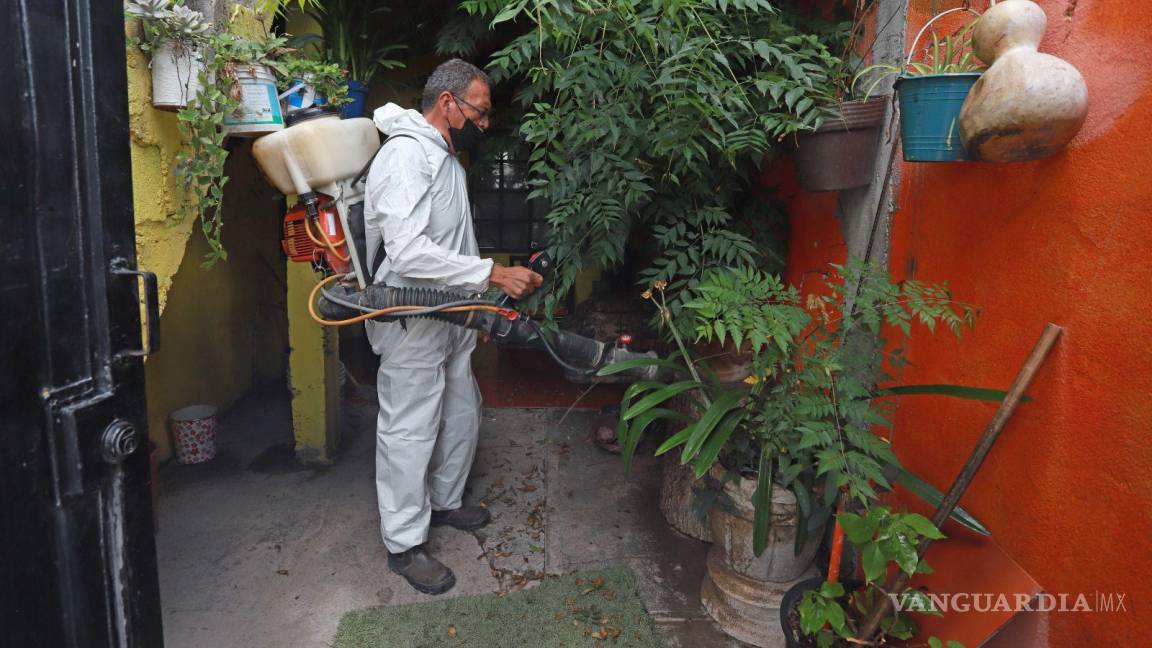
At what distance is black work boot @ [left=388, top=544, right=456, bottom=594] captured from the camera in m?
2.91

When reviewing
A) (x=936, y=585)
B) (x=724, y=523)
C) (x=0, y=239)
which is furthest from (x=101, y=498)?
(x=936, y=585)

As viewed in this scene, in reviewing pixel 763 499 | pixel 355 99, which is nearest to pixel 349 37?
pixel 355 99

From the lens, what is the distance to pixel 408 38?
4.45 m

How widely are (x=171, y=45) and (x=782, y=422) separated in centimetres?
233

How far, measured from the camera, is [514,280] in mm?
2826

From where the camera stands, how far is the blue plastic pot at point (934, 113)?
1793 mm

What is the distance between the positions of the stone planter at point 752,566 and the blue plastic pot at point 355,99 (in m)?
2.32

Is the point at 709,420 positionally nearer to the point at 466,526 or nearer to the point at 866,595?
the point at 866,595

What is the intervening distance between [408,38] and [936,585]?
4238 millimetres

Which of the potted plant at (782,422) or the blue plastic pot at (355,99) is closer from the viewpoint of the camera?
the potted plant at (782,422)

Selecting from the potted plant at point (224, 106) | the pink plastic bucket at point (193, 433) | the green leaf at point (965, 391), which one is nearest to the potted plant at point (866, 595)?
the green leaf at point (965, 391)

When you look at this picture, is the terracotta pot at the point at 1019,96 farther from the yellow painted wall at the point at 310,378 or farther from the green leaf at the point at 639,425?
the yellow painted wall at the point at 310,378

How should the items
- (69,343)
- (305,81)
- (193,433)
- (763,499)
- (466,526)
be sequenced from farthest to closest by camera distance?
(193,433), (466,526), (305,81), (763,499), (69,343)

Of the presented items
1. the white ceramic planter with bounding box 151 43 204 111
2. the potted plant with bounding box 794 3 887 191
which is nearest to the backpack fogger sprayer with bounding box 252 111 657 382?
the white ceramic planter with bounding box 151 43 204 111
